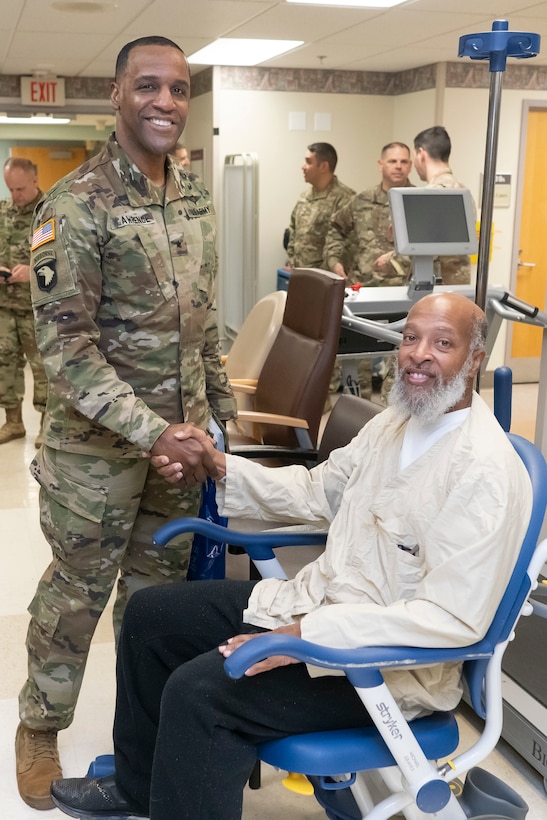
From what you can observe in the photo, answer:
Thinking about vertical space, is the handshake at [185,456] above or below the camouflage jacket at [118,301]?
below

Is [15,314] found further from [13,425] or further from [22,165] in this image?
[22,165]

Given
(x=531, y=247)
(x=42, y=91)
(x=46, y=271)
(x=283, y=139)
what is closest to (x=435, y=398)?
(x=46, y=271)

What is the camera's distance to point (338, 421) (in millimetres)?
2432

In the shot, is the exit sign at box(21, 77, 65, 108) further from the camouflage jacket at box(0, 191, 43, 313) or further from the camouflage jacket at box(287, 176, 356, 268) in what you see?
the camouflage jacket at box(0, 191, 43, 313)

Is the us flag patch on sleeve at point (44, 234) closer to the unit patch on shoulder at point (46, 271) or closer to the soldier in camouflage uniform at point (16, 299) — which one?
the unit patch on shoulder at point (46, 271)

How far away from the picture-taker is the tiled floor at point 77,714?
212 centimetres

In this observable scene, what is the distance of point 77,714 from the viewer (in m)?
2.52

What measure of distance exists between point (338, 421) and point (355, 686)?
41.9 inches

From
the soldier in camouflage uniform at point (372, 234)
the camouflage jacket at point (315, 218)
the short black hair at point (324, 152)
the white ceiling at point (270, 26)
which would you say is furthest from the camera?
the camouflage jacket at point (315, 218)

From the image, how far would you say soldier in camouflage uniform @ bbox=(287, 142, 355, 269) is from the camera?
662cm

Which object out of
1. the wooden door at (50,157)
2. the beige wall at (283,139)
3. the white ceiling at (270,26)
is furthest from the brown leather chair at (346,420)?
the wooden door at (50,157)

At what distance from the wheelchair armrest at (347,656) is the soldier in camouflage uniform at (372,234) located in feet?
13.2

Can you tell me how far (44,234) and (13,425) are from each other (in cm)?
371

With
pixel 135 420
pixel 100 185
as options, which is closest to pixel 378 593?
pixel 135 420
